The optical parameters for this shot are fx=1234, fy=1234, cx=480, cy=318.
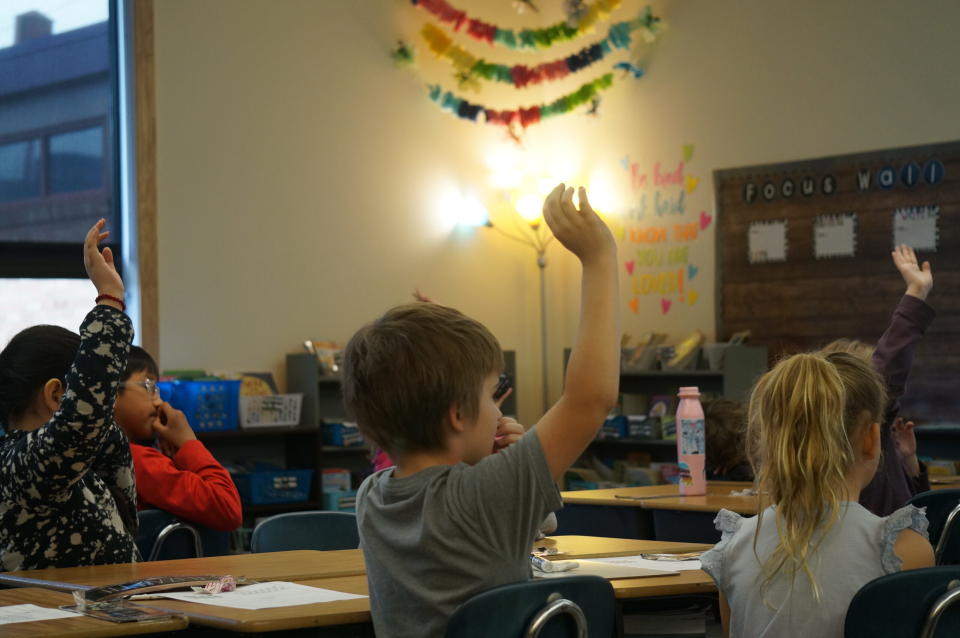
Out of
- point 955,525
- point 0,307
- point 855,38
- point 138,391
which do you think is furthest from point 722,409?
point 0,307

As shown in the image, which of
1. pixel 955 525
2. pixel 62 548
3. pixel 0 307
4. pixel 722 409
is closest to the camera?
pixel 62 548

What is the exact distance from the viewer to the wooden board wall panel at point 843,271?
5918 mm

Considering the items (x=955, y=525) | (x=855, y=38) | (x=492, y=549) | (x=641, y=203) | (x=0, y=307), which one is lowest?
(x=955, y=525)

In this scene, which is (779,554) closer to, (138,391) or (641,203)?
(138,391)

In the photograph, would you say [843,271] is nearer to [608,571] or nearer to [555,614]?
[608,571]

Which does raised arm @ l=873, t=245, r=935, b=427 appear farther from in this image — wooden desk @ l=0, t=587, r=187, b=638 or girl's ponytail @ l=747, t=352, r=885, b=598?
wooden desk @ l=0, t=587, r=187, b=638

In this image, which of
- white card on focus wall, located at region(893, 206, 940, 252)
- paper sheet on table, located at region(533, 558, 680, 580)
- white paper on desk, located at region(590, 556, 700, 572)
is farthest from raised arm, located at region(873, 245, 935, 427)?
white card on focus wall, located at region(893, 206, 940, 252)

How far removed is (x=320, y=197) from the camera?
22.1 ft

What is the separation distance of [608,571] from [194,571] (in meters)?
0.79

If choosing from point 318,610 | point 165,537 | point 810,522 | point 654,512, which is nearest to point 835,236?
point 654,512

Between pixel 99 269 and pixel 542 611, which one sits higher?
pixel 99 269

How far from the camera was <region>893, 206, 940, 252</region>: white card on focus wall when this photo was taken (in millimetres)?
5977

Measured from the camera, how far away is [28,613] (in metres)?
1.90

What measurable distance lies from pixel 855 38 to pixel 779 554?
487 cm
